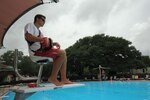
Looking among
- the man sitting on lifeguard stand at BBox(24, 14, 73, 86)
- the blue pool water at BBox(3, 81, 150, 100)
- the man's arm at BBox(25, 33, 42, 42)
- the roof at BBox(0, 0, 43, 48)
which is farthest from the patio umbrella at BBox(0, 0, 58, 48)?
the blue pool water at BBox(3, 81, 150, 100)

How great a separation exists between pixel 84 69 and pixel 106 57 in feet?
13.9

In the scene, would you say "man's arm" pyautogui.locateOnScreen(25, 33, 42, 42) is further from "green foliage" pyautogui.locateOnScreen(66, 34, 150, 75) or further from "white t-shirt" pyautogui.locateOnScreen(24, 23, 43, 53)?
"green foliage" pyautogui.locateOnScreen(66, 34, 150, 75)

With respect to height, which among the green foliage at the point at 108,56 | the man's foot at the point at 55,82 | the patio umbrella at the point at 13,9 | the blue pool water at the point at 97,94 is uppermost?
the green foliage at the point at 108,56

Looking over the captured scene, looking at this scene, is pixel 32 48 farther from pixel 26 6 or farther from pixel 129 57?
pixel 129 57

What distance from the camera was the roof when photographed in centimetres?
555

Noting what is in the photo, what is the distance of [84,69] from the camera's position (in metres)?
44.9

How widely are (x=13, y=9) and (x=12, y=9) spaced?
4cm

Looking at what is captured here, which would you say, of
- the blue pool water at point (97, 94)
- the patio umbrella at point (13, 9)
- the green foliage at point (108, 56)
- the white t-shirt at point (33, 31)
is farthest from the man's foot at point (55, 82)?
the green foliage at point (108, 56)

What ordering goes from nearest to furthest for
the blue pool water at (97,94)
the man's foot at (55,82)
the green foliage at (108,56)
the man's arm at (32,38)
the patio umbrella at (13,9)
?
the man's arm at (32,38) → the man's foot at (55,82) → the patio umbrella at (13,9) → the blue pool water at (97,94) → the green foliage at (108,56)

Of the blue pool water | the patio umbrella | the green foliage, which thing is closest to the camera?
the patio umbrella

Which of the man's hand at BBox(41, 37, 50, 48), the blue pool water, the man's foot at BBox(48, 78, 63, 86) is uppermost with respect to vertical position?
the man's hand at BBox(41, 37, 50, 48)

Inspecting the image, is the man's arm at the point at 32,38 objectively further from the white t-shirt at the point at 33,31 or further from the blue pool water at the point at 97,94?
the blue pool water at the point at 97,94

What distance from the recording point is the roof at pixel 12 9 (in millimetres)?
5554

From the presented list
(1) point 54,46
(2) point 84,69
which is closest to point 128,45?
(2) point 84,69
